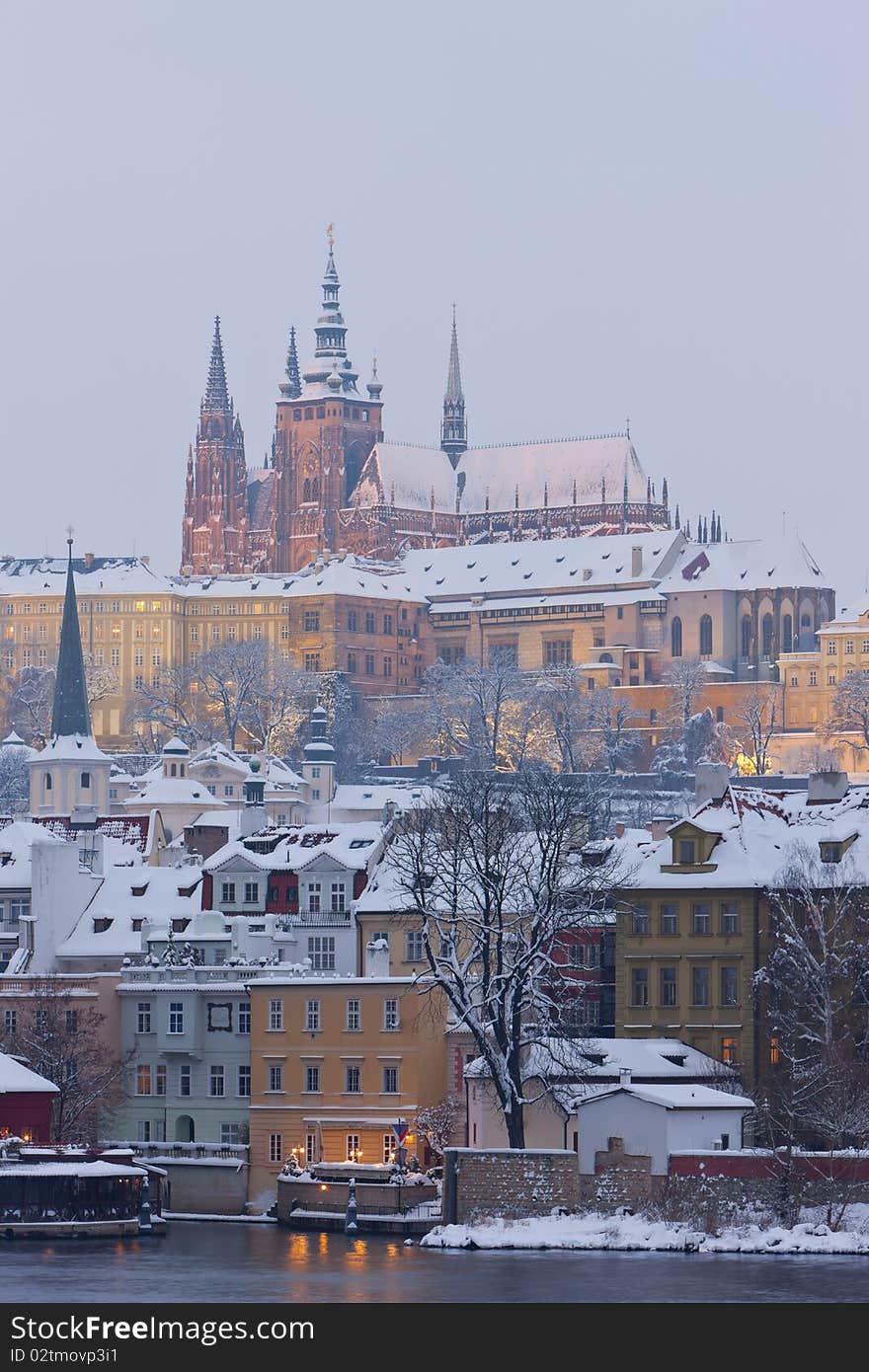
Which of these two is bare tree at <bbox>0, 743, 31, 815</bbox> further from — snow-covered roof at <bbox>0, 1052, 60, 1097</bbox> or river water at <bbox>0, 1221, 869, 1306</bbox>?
river water at <bbox>0, 1221, 869, 1306</bbox>

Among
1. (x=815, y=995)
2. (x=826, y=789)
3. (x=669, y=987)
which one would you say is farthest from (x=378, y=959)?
(x=826, y=789)

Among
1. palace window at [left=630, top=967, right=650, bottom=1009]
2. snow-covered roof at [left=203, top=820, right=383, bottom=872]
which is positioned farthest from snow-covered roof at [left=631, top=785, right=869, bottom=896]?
snow-covered roof at [left=203, top=820, right=383, bottom=872]

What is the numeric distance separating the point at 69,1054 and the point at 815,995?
58.7 feet

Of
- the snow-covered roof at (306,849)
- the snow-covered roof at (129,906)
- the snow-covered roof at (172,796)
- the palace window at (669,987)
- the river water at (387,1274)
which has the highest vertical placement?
the snow-covered roof at (172,796)

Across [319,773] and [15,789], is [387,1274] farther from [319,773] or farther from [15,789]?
[15,789]

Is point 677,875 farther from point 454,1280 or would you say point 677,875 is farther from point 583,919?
point 454,1280

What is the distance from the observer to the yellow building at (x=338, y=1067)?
295ft

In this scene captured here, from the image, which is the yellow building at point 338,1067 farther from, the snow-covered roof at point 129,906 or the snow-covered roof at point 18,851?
the snow-covered roof at point 18,851

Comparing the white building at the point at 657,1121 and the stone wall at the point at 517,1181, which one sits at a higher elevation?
the white building at the point at 657,1121

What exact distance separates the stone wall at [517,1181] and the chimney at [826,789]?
21.1 metres

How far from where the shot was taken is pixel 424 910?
8638cm

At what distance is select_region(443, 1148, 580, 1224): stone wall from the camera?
3199 inches

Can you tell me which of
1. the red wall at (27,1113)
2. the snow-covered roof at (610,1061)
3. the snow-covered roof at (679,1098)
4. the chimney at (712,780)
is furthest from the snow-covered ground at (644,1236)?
the chimney at (712,780)

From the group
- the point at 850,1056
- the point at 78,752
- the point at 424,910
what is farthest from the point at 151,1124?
the point at 78,752
